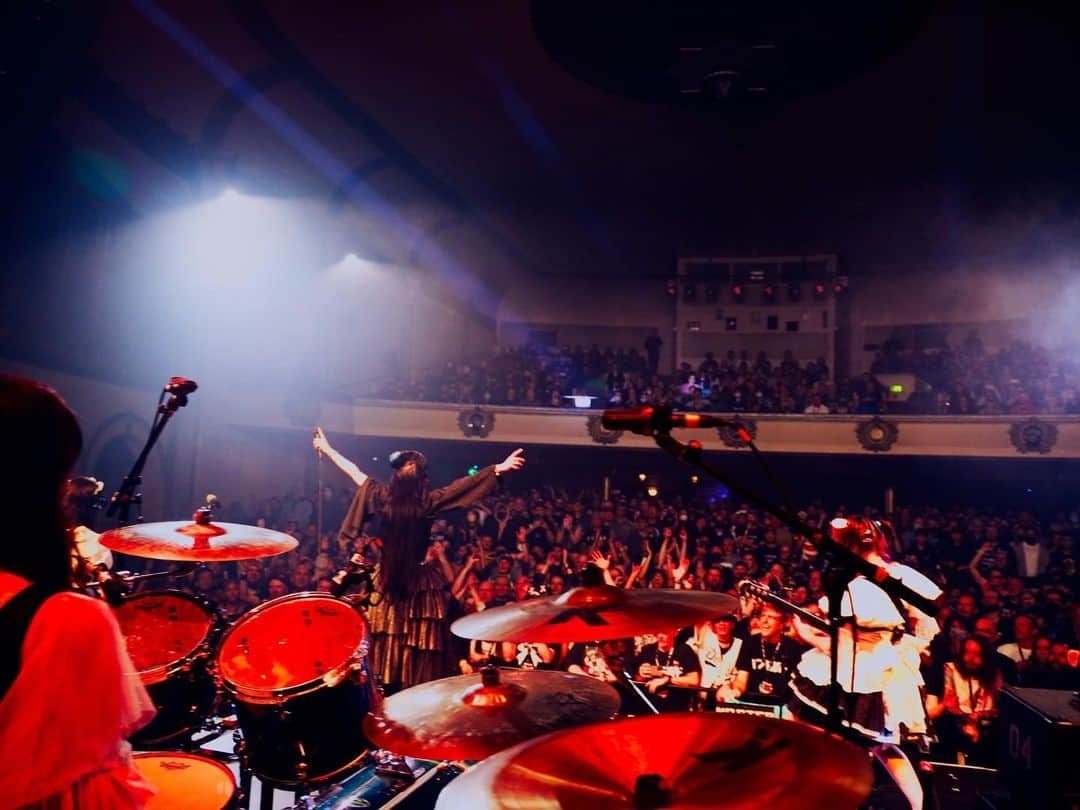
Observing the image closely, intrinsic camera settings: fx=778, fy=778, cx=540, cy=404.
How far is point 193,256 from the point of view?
12586 millimetres

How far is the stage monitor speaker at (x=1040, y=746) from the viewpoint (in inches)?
105

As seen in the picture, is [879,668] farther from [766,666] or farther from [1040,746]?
[766,666]

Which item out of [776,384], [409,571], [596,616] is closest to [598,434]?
[776,384]

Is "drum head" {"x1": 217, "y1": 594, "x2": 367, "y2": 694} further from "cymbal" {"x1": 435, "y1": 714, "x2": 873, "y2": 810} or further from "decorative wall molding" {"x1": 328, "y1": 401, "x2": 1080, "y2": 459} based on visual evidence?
"decorative wall molding" {"x1": 328, "y1": 401, "x2": 1080, "y2": 459}

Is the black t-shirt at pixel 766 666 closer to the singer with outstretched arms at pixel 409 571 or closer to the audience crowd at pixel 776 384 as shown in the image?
the singer with outstretched arms at pixel 409 571

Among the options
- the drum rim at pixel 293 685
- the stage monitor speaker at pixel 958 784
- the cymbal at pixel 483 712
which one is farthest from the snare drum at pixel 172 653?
the stage monitor speaker at pixel 958 784

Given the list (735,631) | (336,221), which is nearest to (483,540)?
(735,631)

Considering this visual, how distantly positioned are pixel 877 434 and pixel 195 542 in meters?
13.2

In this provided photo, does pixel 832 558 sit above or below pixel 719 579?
above

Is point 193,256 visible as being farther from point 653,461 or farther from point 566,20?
point 653,461

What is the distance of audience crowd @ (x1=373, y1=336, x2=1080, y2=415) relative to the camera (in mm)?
14227

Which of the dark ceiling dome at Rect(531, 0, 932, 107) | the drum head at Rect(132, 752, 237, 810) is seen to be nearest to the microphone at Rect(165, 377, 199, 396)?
the drum head at Rect(132, 752, 237, 810)

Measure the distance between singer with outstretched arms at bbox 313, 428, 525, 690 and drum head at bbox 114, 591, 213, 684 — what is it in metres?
1.07

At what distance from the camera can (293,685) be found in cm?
296
